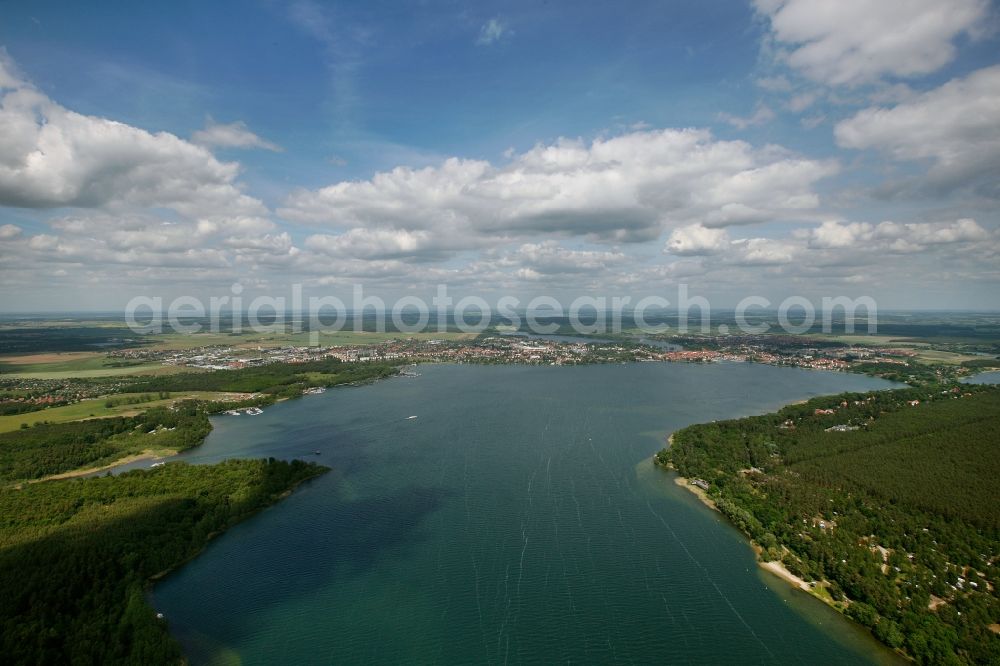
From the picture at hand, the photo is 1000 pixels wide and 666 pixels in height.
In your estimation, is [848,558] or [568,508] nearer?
[848,558]

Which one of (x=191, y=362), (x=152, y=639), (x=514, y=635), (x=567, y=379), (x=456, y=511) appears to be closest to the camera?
(x=152, y=639)

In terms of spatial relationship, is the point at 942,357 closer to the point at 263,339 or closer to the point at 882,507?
the point at 882,507

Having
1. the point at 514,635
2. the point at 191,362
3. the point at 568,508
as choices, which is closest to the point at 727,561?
the point at 568,508

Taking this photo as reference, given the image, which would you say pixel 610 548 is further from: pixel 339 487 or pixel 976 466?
pixel 976 466

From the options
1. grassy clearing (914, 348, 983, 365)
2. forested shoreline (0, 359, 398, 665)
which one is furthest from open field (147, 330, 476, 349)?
grassy clearing (914, 348, 983, 365)

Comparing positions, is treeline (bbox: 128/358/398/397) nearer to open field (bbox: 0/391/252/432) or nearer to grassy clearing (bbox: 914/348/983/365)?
open field (bbox: 0/391/252/432)

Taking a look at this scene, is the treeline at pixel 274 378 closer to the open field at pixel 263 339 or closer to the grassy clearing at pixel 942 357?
the open field at pixel 263 339
